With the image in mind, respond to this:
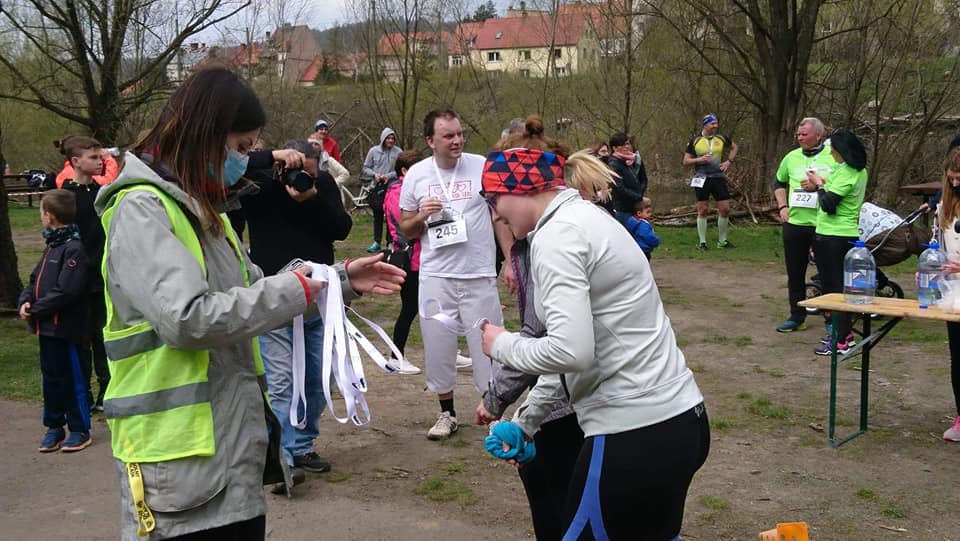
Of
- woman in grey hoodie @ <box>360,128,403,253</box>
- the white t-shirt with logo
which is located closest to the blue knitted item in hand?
the white t-shirt with logo

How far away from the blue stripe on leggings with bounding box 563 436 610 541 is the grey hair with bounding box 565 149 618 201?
3.20 feet

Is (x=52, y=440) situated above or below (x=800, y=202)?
below

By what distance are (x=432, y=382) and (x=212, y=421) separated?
12.3 ft

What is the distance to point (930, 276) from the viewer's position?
5.61 m

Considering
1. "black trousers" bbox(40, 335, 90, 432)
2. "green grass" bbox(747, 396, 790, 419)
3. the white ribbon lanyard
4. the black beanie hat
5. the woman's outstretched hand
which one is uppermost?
the black beanie hat

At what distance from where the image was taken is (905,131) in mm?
18609

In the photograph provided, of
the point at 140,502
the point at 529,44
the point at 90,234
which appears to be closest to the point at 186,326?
the point at 140,502

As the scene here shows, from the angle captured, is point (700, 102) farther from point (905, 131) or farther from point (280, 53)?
point (280, 53)

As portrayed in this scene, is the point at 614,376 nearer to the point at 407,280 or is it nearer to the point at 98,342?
the point at 407,280

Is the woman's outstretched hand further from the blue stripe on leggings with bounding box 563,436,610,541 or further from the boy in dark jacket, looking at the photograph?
the boy in dark jacket

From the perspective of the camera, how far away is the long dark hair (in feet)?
8.12

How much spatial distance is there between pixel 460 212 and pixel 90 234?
106 inches

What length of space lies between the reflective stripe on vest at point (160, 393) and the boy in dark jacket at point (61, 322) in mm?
4107

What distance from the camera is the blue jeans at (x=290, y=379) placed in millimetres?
5188
